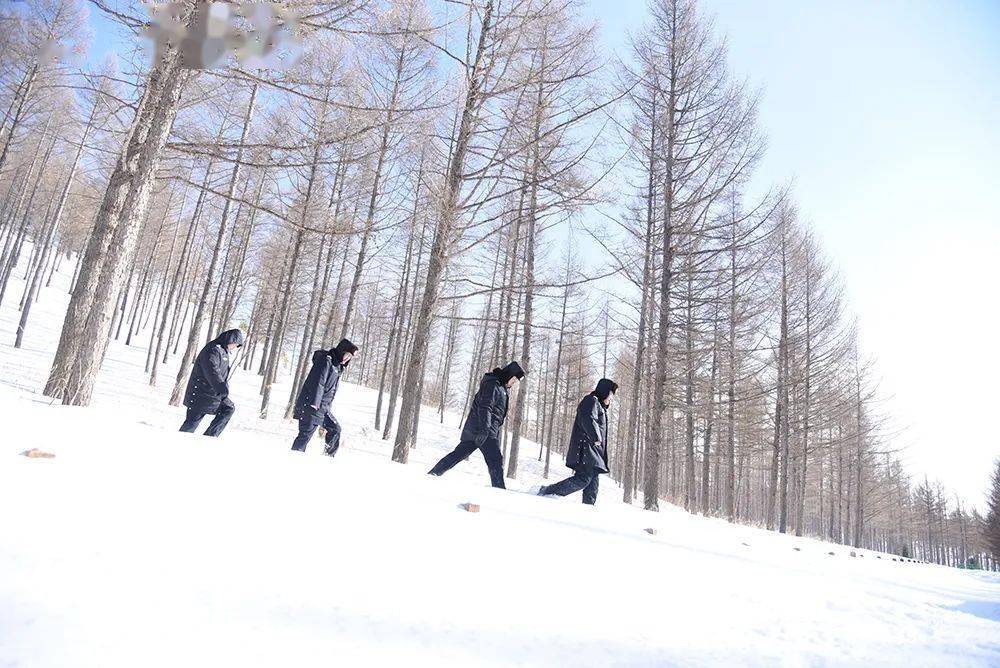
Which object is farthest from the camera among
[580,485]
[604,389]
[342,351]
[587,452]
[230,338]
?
[342,351]

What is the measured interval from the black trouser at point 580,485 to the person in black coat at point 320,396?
9.44 feet

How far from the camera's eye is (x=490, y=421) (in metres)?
5.56

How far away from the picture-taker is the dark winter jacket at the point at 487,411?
17.9ft

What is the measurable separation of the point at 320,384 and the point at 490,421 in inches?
85.9

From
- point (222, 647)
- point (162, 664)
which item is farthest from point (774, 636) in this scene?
point (162, 664)

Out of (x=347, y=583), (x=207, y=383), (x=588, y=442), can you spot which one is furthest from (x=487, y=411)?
(x=347, y=583)

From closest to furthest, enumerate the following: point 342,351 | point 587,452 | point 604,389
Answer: point 587,452 < point 604,389 < point 342,351

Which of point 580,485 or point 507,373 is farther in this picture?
point 507,373

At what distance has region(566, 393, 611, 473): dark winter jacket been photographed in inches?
214

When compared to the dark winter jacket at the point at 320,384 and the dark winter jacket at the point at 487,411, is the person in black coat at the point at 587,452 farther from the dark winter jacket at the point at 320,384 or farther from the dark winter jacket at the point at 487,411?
the dark winter jacket at the point at 320,384

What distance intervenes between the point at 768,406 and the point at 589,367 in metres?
9.15

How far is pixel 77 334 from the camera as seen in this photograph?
16.2 ft

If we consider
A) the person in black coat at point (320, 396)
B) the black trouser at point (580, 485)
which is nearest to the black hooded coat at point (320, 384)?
the person in black coat at point (320, 396)

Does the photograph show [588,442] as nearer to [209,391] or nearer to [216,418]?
[216,418]
